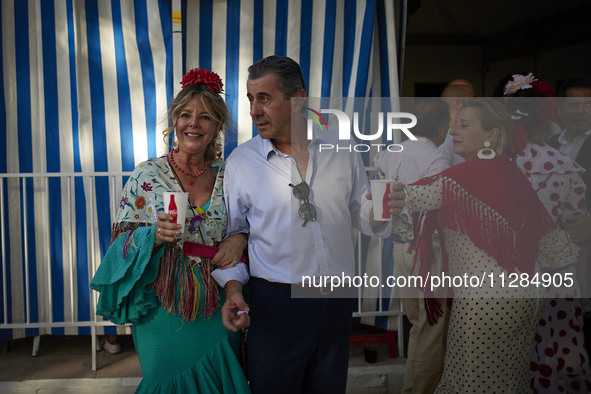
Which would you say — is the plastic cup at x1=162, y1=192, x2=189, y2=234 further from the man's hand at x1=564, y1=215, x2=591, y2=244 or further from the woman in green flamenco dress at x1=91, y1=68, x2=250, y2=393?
the man's hand at x1=564, y1=215, x2=591, y2=244

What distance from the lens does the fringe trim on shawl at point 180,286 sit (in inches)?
76.8

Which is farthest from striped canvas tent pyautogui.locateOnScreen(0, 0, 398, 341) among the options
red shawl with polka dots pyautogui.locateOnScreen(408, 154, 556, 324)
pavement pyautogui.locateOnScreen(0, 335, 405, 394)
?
red shawl with polka dots pyautogui.locateOnScreen(408, 154, 556, 324)

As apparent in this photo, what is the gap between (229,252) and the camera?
1.99 meters

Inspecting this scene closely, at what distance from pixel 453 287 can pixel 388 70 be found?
6.73 ft

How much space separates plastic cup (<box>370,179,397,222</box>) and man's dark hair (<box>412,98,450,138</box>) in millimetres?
1335

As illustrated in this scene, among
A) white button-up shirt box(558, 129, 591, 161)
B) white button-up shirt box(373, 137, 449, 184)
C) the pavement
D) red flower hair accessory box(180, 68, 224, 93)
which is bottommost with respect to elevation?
the pavement

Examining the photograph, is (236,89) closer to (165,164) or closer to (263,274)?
(165,164)

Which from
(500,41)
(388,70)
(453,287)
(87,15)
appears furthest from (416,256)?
(500,41)

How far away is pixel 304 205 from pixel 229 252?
15.2 inches

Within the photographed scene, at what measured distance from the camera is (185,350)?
6.53ft

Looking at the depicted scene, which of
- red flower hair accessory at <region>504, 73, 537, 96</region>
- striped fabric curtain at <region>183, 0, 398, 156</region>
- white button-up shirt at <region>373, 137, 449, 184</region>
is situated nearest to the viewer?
white button-up shirt at <region>373, 137, 449, 184</region>

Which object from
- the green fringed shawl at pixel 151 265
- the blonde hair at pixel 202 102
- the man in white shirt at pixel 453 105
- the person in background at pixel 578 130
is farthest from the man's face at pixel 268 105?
the person in background at pixel 578 130

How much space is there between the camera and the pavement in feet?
9.95

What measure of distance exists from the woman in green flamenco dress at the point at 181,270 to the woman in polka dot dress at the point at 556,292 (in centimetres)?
163
